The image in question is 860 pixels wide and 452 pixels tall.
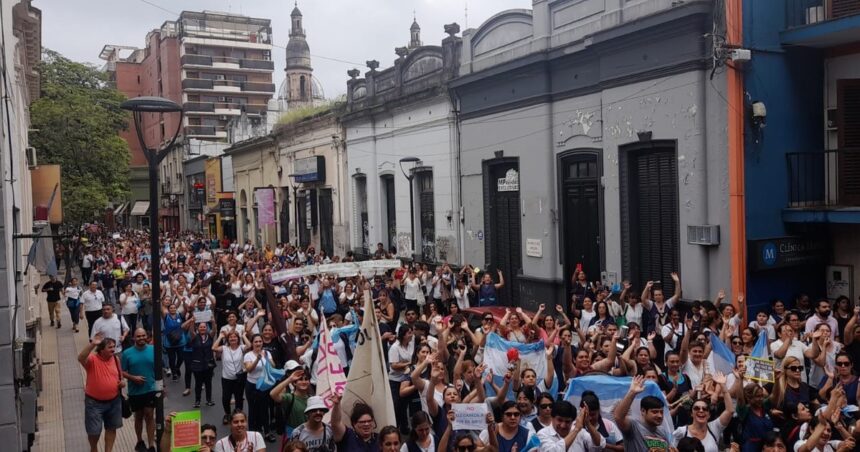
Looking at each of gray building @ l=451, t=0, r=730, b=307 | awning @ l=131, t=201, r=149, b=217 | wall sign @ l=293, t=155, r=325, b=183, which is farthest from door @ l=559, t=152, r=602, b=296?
awning @ l=131, t=201, r=149, b=217

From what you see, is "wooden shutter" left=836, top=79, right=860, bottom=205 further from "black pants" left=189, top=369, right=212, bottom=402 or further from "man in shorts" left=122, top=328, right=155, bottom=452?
"man in shorts" left=122, top=328, right=155, bottom=452

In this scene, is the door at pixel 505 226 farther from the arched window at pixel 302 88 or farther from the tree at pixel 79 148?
the arched window at pixel 302 88

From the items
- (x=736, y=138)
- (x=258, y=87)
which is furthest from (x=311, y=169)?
(x=258, y=87)

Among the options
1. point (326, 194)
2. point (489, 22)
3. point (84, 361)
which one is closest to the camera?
point (84, 361)

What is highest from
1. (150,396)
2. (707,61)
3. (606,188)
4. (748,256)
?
(707,61)

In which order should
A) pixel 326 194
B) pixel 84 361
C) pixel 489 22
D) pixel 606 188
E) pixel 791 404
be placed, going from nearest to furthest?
1. pixel 791 404
2. pixel 84 361
3. pixel 606 188
4. pixel 489 22
5. pixel 326 194

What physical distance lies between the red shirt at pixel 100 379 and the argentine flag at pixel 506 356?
453 cm

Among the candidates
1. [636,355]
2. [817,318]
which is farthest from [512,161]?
[636,355]

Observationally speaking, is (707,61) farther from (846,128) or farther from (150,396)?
(150,396)

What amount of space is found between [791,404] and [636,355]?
5.61ft

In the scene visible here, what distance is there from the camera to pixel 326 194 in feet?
104

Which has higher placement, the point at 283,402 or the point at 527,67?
the point at 527,67

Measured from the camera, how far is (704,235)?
1414cm

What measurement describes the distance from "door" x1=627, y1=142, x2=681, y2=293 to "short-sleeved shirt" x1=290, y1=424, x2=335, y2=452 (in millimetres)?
9774
